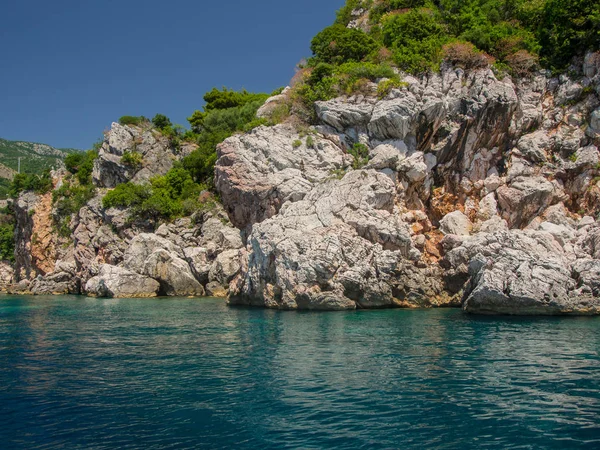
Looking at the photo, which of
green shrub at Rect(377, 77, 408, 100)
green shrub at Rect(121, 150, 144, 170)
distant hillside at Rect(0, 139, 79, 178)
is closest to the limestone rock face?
green shrub at Rect(121, 150, 144, 170)

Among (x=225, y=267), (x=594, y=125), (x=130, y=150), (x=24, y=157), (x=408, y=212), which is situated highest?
(x=24, y=157)

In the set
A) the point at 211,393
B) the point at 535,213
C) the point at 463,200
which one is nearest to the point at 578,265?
the point at 535,213

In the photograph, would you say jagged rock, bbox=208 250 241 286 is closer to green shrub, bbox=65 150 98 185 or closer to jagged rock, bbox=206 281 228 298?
jagged rock, bbox=206 281 228 298

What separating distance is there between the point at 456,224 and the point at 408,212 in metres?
3.35

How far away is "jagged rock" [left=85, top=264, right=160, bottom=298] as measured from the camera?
3950 cm

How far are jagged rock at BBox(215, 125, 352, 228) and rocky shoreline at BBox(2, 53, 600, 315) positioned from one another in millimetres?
108

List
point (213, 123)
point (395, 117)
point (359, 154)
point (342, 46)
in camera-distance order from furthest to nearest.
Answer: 1. point (213, 123)
2. point (342, 46)
3. point (359, 154)
4. point (395, 117)

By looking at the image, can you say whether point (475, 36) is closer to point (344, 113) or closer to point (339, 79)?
point (339, 79)

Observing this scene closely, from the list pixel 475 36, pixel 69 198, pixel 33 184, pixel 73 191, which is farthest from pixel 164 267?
pixel 475 36

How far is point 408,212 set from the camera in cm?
3331

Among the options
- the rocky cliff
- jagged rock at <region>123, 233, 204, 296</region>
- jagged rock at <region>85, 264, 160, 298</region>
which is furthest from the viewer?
the rocky cliff

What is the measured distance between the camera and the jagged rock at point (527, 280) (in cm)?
2305

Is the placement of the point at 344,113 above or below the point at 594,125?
A: above

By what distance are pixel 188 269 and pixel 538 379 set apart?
32.5 m
